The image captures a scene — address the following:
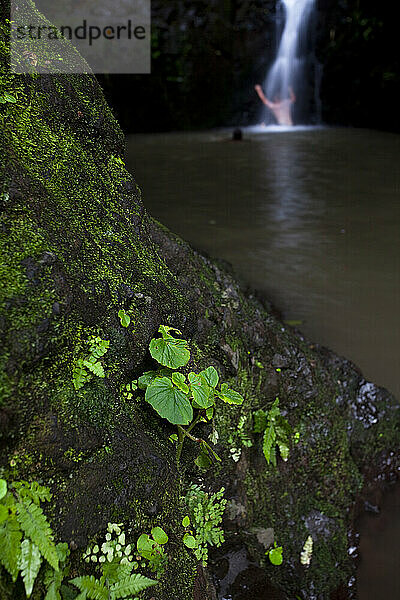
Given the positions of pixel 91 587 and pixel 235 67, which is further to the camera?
pixel 235 67

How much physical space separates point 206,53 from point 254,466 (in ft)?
50.5

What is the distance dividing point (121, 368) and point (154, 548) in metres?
0.55

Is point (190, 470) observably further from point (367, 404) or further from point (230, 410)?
point (367, 404)

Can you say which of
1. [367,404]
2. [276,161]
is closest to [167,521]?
[367,404]

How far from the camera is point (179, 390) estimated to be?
5.51 ft

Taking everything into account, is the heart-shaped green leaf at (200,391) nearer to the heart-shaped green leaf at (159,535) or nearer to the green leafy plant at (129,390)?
the green leafy plant at (129,390)

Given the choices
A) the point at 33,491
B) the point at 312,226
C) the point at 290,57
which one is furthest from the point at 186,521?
the point at 290,57

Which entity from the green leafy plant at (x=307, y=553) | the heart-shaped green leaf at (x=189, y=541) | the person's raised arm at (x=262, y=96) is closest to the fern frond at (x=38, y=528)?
the heart-shaped green leaf at (x=189, y=541)

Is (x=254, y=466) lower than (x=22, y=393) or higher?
lower

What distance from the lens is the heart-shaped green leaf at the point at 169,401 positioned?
1621mm

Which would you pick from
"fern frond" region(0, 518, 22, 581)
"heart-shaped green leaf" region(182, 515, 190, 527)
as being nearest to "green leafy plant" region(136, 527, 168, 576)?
"heart-shaped green leaf" region(182, 515, 190, 527)

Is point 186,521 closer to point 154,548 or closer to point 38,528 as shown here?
point 154,548

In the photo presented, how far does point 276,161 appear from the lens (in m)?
10.0

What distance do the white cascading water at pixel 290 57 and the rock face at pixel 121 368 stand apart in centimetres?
1504
